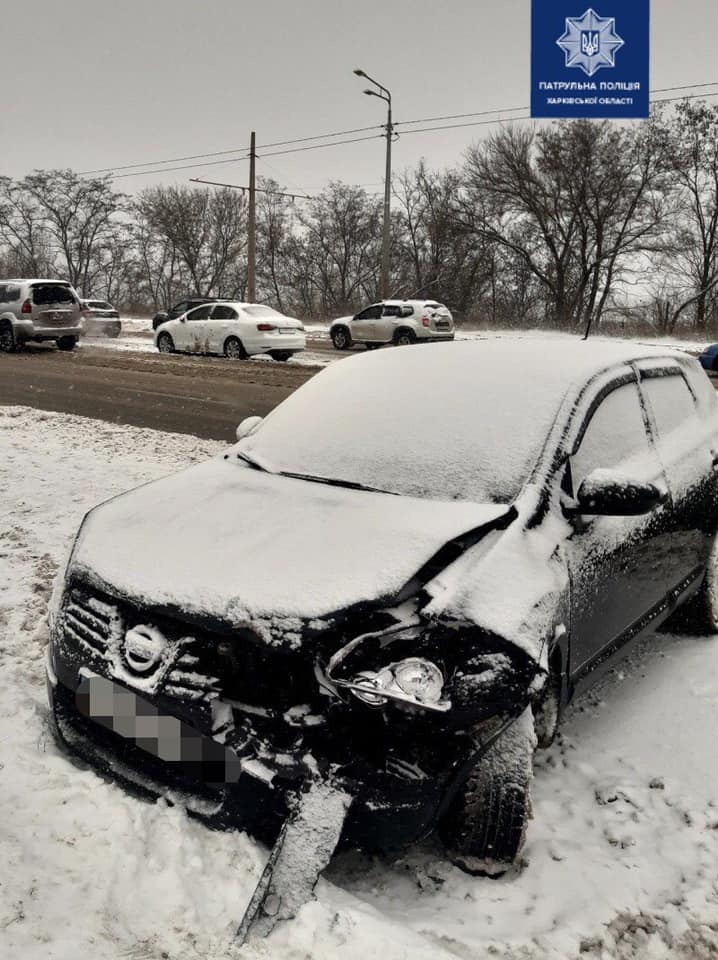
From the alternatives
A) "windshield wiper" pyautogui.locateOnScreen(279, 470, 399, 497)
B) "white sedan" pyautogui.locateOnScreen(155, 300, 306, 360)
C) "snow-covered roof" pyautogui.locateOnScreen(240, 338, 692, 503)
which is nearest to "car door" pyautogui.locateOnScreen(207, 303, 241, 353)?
"white sedan" pyautogui.locateOnScreen(155, 300, 306, 360)

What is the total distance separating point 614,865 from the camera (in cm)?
237

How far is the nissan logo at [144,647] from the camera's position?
7.45 ft

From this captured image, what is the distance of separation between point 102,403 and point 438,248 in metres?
34.9

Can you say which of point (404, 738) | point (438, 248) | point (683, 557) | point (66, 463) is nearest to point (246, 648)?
point (404, 738)

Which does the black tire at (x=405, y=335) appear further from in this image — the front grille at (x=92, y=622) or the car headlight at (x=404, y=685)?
the car headlight at (x=404, y=685)

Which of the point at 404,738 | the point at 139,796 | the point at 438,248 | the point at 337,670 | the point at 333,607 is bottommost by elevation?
the point at 139,796

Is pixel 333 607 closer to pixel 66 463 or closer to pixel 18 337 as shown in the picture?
pixel 66 463

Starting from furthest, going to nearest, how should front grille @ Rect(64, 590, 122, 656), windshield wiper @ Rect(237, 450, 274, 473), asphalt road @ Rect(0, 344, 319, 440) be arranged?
asphalt road @ Rect(0, 344, 319, 440) → windshield wiper @ Rect(237, 450, 274, 473) → front grille @ Rect(64, 590, 122, 656)

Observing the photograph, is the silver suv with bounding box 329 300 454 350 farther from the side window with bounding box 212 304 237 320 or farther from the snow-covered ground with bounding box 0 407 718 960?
the snow-covered ground with bounding box 0 407 718 960

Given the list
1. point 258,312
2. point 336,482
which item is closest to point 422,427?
point 336,482

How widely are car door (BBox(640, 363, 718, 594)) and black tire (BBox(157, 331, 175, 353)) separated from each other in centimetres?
1837

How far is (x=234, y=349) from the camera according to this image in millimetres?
19094

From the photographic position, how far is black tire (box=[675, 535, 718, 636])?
397 cm

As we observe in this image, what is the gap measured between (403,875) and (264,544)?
3.53 ft
